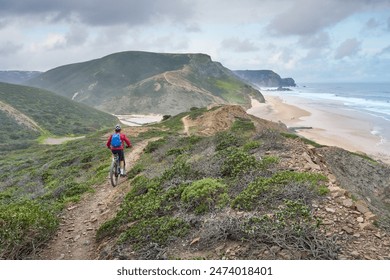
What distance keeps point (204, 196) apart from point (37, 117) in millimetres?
74853

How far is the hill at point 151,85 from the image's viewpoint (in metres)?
117

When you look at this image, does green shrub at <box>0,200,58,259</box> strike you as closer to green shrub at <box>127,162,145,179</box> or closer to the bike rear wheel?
the bike rear wheel

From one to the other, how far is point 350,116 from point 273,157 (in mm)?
68578

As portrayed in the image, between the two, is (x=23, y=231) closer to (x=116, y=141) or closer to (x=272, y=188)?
(x=116, y=141)

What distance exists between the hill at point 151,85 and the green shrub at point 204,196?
328ft

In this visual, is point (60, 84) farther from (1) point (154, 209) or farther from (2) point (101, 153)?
(1) point (154, 209)

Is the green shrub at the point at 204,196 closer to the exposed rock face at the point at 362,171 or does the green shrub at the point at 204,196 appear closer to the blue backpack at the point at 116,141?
the blue backpack at the point at 116,141

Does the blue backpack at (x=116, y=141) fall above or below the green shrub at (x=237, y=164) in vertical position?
above

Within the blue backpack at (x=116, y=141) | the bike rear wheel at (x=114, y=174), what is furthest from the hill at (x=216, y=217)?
the blue backpack at (x=116, y=141)

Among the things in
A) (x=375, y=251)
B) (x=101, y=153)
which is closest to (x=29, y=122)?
(x=101, y=153)

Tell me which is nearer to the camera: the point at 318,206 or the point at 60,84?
the point at 318,206

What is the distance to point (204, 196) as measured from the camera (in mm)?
8445

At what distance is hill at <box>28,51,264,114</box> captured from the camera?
11738cm
